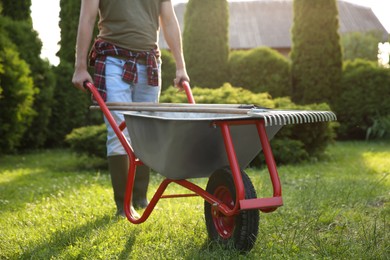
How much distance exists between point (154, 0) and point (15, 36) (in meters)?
4.79

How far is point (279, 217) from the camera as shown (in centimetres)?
328

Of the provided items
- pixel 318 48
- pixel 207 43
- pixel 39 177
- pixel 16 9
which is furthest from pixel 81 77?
pixel 318 48

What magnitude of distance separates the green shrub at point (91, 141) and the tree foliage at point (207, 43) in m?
3.26

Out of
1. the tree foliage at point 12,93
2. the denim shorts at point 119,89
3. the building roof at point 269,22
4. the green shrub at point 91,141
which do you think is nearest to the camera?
the denim shorts at point 119,89

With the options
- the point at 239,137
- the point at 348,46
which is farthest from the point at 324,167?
the point at 348,46

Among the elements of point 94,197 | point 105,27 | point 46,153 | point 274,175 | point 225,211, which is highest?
point 105,27

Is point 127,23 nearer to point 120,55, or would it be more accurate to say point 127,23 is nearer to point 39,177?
point 120,55

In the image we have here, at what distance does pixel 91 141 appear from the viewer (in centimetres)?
615

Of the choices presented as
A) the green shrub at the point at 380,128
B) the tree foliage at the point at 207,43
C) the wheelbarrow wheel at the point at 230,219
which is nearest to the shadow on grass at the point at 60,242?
the wheelbarrow wheel at the point at 230,219

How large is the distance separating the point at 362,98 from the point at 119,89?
267 inches

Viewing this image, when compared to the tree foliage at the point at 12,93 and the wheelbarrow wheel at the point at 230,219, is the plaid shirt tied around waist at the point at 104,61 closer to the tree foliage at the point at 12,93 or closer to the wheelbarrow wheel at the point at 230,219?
the wheelbarrow wheel at the point at 230,219

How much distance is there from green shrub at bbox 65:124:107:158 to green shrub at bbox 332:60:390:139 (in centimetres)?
445

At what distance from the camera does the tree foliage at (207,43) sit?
926cm

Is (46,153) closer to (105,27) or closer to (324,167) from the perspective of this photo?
(324,167)
